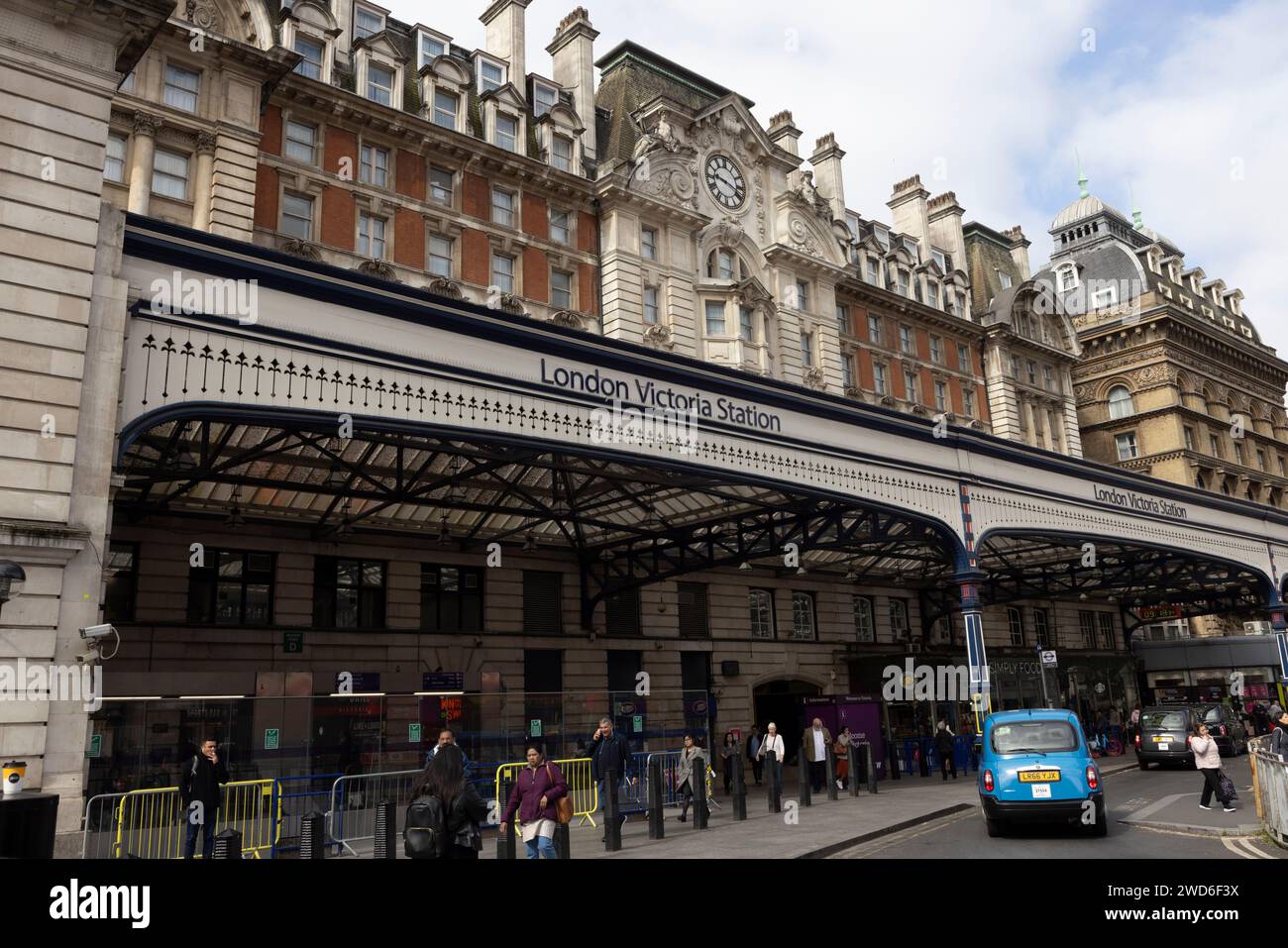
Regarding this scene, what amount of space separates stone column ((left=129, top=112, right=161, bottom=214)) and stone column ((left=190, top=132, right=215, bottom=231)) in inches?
39.7

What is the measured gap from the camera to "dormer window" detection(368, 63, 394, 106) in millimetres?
28531

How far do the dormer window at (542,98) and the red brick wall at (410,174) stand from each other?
5.89 meters

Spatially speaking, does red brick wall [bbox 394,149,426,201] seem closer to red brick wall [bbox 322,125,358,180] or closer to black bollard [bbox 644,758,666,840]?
red brick wall [bbox 322,125,358,180]

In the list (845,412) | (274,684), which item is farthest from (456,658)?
(845,412)

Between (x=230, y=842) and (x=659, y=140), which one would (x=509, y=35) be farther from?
(x=230, y=842)

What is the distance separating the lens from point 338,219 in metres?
26.8

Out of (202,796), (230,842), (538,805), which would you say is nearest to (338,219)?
(202,796)

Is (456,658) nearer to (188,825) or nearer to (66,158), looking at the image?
(188,825)

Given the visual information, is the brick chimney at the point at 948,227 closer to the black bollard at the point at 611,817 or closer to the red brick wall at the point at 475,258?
the red brick wall at the point at 475,258

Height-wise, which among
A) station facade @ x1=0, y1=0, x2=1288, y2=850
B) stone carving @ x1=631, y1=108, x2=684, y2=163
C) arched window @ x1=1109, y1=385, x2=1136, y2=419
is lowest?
station facade @ x1=0, y1=0, x2=1288, y2=850

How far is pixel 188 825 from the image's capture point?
43.9ft

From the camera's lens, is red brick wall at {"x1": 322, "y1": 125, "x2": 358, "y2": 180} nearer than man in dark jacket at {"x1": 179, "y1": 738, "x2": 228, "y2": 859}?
No

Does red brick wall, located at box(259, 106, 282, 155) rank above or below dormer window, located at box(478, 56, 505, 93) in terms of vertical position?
below

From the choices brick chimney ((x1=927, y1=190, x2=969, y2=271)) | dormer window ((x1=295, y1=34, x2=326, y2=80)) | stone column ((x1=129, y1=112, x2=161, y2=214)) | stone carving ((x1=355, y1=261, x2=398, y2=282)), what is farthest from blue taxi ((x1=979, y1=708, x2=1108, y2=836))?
brick chimney ((x1=927, y1=190, x2=969, y2=271))
